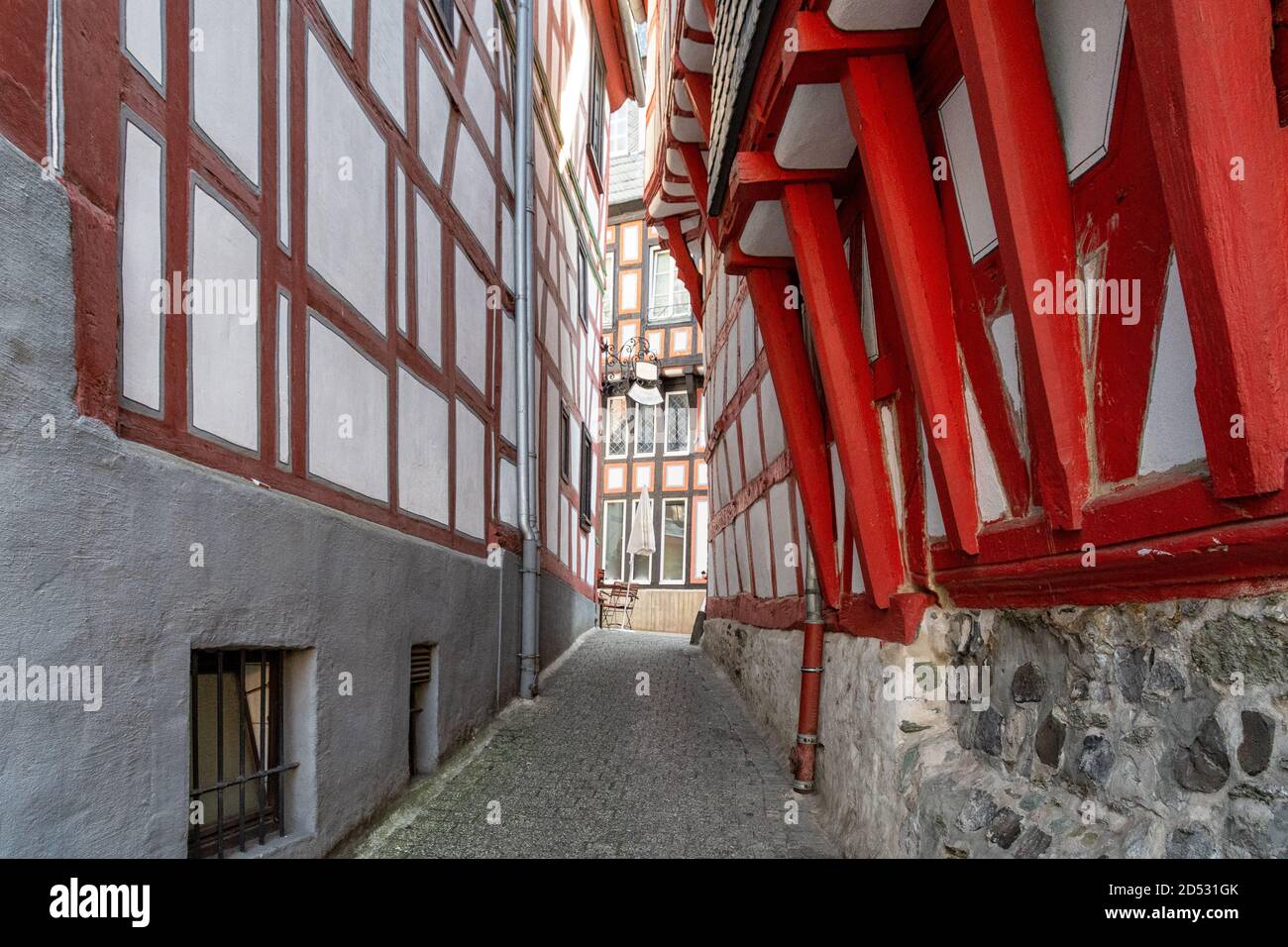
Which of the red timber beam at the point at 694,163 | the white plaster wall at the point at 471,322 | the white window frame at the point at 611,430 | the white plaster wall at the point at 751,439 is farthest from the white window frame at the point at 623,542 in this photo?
the white plaster wall at the point at 471,322

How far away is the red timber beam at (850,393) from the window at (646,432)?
16.3 m

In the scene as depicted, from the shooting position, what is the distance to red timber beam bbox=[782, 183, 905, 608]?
3617mm

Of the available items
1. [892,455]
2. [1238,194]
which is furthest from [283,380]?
[1238,194]

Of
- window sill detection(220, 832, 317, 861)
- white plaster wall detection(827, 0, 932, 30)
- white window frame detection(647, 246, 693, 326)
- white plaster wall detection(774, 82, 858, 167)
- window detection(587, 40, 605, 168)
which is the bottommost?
window sill detection(220, 832, 317, 861)

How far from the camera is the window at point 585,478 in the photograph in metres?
12.4

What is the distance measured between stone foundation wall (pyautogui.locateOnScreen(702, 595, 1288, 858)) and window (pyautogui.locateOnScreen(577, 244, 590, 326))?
29.9 feet

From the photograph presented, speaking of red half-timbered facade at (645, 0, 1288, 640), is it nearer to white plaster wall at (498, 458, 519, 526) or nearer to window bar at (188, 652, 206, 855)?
window bar at (188, 652, 206, 855)

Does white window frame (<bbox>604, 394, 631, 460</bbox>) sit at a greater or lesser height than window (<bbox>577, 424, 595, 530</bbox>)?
greater

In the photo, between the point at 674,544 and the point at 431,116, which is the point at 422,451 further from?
the point at 674,544

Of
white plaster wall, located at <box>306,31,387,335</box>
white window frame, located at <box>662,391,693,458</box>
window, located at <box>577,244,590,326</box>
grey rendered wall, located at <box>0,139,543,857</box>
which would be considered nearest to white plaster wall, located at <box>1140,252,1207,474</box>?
grey rendered wall, located at <box>0,139,543,857</box>

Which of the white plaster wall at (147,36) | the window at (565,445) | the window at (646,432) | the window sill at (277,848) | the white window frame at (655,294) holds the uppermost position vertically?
the white window frame at (655,294)

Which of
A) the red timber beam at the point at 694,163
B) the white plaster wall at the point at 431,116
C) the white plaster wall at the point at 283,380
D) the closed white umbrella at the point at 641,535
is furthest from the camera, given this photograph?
the closed white umbrella at the point at 641,535

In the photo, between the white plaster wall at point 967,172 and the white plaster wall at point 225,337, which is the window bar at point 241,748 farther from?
the white plaster wall at point 967,172

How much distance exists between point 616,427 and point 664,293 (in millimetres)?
3358
